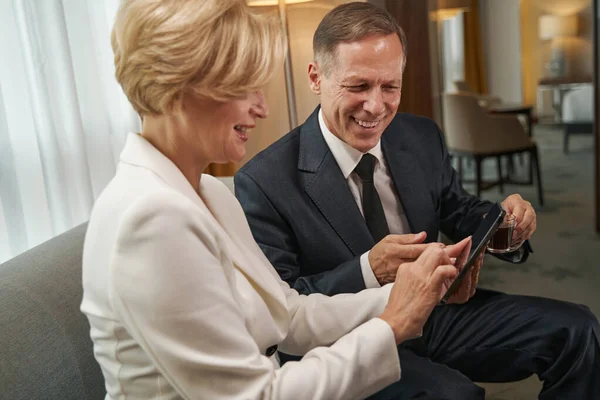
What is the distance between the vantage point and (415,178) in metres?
1.87

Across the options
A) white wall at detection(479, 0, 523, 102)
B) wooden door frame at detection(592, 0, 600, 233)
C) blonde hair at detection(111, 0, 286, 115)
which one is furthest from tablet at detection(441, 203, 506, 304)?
white wall at detection(479, 0, 523, 102)

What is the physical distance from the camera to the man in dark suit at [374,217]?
5.35 feet

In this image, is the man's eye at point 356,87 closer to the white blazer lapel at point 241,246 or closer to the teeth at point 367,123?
the teeth at point 367,123

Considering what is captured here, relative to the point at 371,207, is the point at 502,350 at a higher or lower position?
lower

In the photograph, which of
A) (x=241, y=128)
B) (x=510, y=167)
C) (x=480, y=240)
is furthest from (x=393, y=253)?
(x=510, y=167)

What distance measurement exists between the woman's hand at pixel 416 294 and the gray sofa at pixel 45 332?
2.25 ft

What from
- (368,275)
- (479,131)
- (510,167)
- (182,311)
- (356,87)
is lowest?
(510,167)

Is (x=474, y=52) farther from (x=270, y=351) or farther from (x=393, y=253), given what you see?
(x=270, y=351)

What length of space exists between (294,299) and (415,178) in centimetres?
63

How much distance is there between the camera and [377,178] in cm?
188

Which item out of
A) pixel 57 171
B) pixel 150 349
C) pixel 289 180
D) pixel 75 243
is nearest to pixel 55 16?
pixel 57 171

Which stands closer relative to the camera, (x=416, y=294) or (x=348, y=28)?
(x=416, y=294)

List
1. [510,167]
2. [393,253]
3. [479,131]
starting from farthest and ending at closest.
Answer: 1. [510,167]
2. [479,131]
3. [393,253]

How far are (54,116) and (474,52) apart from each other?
12.6 feet
